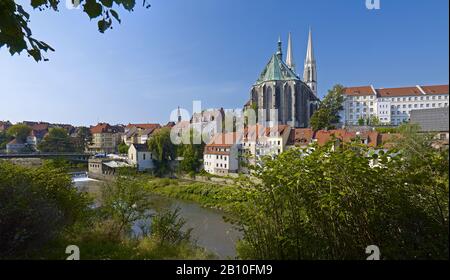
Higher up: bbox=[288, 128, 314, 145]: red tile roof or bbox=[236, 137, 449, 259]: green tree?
bbox=[288, 128, 314, 145]: red tile roof

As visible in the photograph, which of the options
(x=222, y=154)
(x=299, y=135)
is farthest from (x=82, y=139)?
(x=299, y=135)

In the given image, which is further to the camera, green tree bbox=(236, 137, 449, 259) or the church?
the church

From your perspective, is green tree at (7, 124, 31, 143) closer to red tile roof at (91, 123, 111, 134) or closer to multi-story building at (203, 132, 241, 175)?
Answer: red tile roof at (91, 123, 111, 134)

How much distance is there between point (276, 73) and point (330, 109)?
14576 mm

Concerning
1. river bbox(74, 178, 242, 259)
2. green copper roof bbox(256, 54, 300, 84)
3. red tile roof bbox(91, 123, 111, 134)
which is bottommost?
river bbox(74, 178, 242, 259)

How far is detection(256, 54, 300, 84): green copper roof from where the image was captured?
50.5 m

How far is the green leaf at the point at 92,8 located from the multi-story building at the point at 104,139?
70759mm

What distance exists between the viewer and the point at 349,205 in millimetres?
3119

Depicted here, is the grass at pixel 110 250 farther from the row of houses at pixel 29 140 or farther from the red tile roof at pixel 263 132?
the row of houses at pixel 29 140

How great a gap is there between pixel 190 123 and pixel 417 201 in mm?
47577

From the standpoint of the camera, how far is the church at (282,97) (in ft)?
149

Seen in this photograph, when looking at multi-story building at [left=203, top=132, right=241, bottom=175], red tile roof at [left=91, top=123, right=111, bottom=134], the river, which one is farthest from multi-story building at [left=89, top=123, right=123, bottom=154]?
the river

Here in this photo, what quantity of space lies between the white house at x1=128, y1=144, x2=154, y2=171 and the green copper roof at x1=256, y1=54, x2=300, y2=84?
24.1 metres
